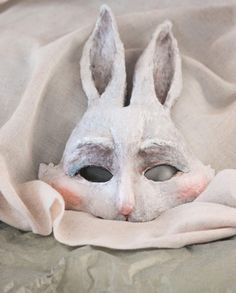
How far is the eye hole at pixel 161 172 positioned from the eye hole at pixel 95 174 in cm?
6

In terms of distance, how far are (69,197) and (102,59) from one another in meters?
0.24

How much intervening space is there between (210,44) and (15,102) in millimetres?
357

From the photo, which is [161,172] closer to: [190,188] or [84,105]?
[190,188]

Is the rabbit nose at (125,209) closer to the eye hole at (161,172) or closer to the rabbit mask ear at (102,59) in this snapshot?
the eye hole at (161,172)

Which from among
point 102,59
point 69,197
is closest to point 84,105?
point 102,59

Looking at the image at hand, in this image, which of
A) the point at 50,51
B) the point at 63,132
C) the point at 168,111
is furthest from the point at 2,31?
the point at 168,111

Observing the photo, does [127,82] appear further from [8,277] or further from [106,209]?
[8,277]

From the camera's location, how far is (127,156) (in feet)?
3.07

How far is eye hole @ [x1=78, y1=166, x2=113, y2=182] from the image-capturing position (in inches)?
39.0

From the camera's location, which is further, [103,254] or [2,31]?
[2,31]

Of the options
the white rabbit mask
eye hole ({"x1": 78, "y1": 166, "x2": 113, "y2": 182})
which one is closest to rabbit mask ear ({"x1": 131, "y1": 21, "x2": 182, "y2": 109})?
the white rabbit mask

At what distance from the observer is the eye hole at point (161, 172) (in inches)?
38.5

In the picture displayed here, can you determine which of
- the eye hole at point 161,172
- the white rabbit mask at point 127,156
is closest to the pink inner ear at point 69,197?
the white rabbit mask at point 127,156

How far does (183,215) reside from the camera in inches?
35.7
